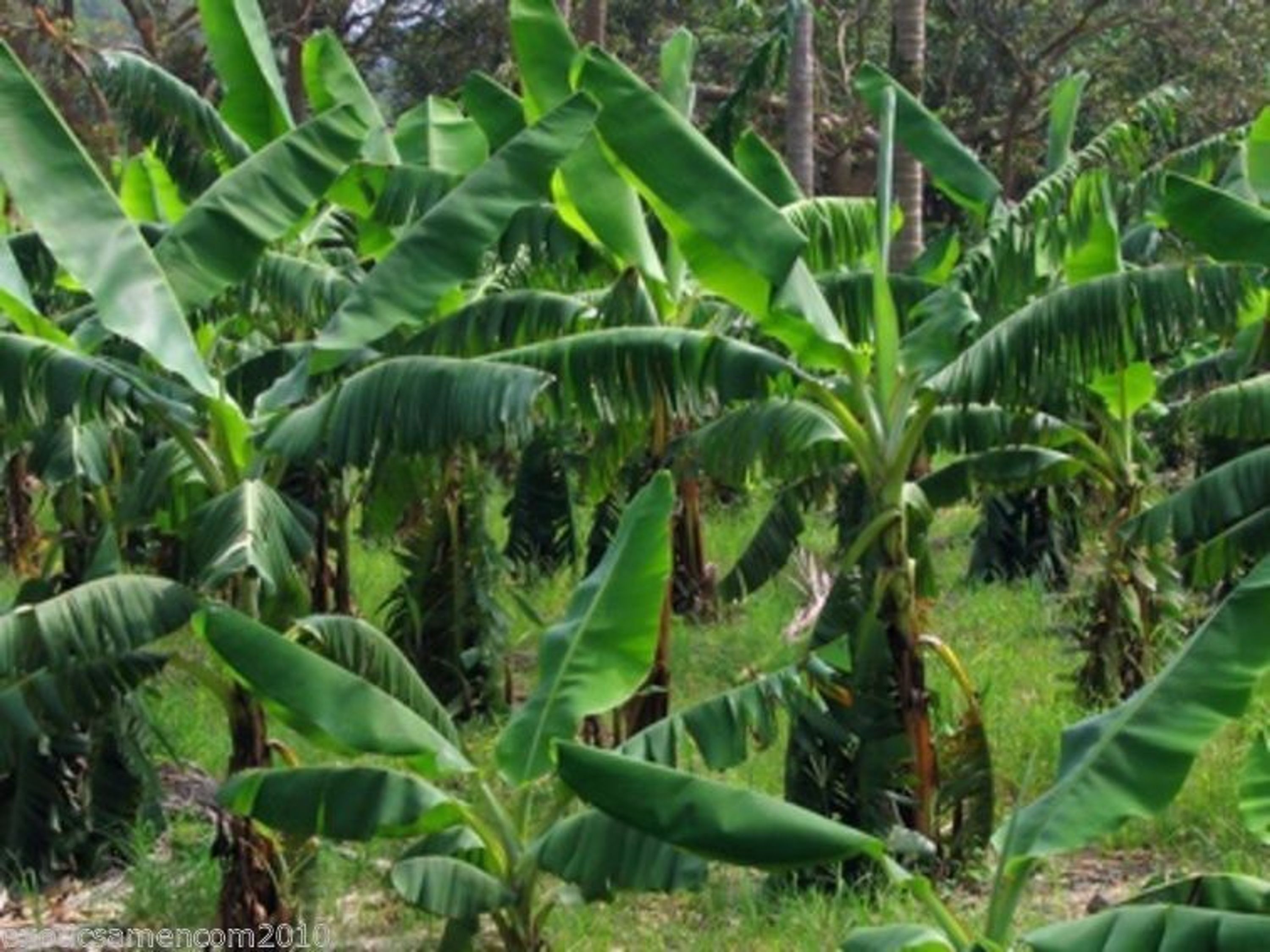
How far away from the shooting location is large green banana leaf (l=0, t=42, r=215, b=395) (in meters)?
6.51

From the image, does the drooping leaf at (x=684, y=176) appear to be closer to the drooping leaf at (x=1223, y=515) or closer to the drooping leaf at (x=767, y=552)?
the drooping leaf at (x=1223, y=515)

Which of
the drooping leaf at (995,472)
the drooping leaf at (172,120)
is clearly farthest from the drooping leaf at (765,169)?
the drooping leaf at (172,120)

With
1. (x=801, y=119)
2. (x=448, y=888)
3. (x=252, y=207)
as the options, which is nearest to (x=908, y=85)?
(x=801, y=119)

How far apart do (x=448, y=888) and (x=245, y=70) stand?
3.91 m

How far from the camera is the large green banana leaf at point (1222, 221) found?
23.0 ft

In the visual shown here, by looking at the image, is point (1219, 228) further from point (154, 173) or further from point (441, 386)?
point (154, 173)

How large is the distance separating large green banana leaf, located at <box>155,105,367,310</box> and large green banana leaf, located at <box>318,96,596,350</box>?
0.39 metres

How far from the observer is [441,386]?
6.71 m

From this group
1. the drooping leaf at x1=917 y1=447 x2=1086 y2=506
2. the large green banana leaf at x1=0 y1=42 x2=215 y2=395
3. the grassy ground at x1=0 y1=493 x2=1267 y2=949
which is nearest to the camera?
the large green banana leaf at x1=0 y1=42 x2=215 y2=395

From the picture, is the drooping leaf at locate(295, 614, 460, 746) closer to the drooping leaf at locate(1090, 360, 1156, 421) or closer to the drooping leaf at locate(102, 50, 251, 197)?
the drooping leaf at locate(102, 50, 251, 197)

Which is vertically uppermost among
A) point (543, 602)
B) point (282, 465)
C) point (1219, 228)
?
point (1219, 228)

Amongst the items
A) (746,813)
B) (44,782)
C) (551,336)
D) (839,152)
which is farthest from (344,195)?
(839,152)

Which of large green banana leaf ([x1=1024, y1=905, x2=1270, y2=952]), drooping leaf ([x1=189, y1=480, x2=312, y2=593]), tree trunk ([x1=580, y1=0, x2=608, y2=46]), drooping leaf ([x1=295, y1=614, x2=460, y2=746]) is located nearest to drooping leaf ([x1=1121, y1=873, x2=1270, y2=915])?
large green banana leaf ([x1=1024, y1=905, x2=1270, y2=952])

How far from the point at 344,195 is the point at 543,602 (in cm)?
485
